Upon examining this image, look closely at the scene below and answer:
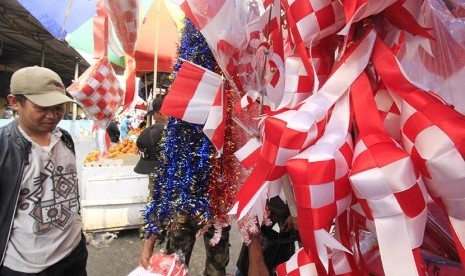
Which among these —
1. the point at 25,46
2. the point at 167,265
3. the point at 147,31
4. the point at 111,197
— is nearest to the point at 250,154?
the point at 167,265

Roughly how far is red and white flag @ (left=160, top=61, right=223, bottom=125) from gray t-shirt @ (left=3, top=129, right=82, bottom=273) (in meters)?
0.81

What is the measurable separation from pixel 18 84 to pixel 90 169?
2.72 meters

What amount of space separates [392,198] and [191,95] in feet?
3.08

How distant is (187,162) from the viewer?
149 centimetres

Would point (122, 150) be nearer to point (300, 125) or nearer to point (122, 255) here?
point (122, 255)

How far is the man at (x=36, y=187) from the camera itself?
1603mm

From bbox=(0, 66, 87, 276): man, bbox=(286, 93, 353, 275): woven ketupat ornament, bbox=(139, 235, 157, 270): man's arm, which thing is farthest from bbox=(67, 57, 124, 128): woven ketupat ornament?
bbox=(286, 93, 353, 275): woven ketupat ornament

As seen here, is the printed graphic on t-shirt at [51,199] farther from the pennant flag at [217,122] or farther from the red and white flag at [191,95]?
the pennant flag at [217,122]

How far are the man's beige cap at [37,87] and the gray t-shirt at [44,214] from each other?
21cm

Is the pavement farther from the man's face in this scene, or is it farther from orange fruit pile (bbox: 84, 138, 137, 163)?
the man's face

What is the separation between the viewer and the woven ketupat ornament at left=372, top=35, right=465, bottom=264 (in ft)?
1.79

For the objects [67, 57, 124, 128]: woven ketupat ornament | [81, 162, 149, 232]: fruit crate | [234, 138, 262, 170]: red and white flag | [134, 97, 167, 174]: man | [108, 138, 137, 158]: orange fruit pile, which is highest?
[234, 138, 262, 170]: red and white flag

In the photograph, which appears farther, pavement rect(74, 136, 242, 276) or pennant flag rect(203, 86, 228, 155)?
pavement rect(74, 136, 242, 276)

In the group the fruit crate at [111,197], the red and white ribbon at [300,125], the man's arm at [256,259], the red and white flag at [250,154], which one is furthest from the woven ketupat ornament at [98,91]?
the red and white ribbon at [300,125]
